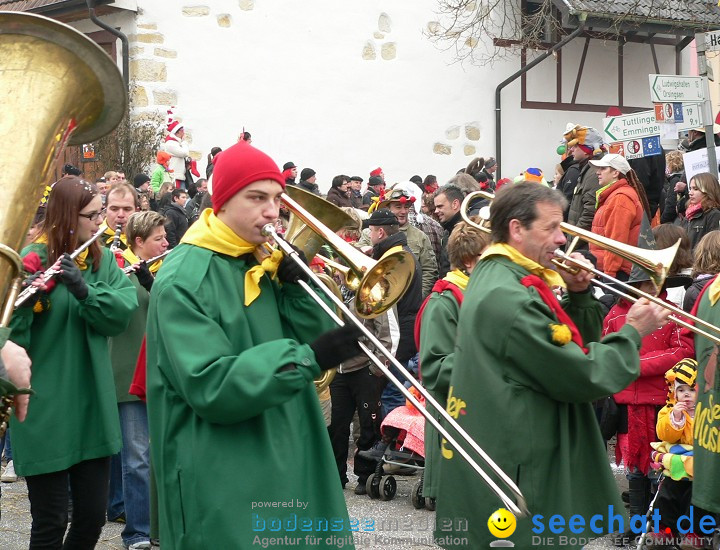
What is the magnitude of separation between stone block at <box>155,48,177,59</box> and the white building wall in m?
0.02

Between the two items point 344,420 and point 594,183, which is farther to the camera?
point 594,183

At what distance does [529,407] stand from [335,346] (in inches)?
35.7

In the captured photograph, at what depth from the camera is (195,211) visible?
12.3 metres

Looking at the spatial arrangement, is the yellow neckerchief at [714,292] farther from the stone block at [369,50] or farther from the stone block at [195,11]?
the stone block at [369,50]

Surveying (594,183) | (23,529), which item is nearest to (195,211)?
(594,183)

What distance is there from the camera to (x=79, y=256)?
506 centimetres

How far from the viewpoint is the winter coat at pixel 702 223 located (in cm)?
902

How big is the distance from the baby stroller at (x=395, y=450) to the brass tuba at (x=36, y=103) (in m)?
4.17

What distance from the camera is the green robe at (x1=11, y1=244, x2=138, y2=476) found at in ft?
15.6

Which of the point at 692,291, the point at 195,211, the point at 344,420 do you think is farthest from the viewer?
the point at 195,211

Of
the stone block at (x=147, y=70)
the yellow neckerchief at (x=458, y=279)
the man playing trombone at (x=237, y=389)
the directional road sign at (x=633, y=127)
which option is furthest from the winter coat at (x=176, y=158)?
the man playing trombone at (x=237, y=389)

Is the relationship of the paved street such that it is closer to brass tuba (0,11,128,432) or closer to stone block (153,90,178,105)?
brass tuba (0,11,128,432)

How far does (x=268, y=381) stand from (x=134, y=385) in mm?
2207

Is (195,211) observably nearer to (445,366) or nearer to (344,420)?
(344,420)
